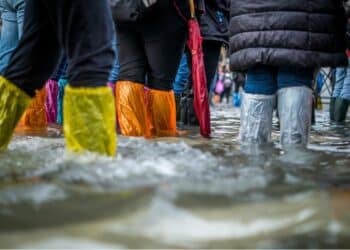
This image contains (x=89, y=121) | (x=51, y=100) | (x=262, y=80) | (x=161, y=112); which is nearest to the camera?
(x=89, y=121)

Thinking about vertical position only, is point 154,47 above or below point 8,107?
above

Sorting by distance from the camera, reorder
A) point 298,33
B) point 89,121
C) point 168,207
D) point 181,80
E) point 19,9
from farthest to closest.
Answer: point 181,80 < point 19,9 < point 298,33 < point 89,121 < point 168,207

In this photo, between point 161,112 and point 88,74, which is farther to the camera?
point 161,112

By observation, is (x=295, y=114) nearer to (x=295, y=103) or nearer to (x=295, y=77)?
(x=295, y=103)

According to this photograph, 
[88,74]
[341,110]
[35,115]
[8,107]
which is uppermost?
[88,74]

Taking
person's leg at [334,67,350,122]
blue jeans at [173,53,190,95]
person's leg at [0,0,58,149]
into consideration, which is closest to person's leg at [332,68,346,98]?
person's leg at [334,67,350,122]

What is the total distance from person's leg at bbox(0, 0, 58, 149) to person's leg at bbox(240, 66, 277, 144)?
104cm

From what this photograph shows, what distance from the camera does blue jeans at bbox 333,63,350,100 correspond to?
17.7 feet

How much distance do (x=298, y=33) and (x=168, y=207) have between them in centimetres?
154

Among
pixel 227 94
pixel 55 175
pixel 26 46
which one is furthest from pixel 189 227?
pixel 227 94

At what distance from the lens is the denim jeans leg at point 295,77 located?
252cm

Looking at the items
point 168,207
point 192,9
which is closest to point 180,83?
point 192,9

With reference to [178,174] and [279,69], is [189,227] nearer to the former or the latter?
[178,174]

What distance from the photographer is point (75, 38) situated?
1974 millimetres
